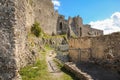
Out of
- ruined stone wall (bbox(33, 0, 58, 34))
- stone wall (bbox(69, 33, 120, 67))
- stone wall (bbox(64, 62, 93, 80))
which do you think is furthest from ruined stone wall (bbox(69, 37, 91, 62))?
ruined stone wall (bbox(33, 0, 58, 34))

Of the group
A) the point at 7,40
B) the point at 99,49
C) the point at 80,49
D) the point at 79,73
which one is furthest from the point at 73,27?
the point at 7,40

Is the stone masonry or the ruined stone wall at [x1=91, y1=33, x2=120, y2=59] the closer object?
the ruined stone wall at [x1=91, y1=33, x2=120, y2=59]

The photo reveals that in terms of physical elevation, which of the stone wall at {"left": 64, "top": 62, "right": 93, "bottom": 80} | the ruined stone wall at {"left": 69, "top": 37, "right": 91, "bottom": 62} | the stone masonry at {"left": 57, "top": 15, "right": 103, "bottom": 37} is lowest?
the stone wall at {"left": 64, "top": 62, "right": 93, "bottom": 80}

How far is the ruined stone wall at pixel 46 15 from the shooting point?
3900cm

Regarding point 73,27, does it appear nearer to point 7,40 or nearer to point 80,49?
point 80,49

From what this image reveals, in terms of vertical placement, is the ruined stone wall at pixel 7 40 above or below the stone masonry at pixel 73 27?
below

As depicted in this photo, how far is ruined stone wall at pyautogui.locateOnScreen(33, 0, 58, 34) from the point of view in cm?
3900

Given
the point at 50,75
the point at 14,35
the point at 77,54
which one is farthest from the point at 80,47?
the point at 14,35

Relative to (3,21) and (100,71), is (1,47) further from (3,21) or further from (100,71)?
(100,71)

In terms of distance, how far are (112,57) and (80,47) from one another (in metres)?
5.67

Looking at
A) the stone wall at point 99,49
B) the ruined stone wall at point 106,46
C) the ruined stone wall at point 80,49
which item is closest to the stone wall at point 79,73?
the stone wall at point 99,49

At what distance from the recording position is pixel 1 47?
7559 millimetres

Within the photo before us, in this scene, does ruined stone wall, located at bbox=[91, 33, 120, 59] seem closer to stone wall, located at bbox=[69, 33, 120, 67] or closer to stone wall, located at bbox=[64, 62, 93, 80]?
stone wall, located at bbox=[69, 33, 120, 67]

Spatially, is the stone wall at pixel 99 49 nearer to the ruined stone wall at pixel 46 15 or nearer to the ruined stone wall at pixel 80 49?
the ruined stone wall at pixel 80 49
